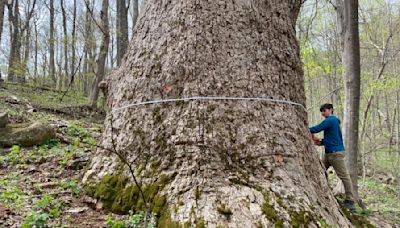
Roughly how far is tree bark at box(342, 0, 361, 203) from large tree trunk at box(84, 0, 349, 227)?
2.78m

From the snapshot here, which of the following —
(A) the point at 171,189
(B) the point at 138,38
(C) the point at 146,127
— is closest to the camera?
(A) the point at 171,189

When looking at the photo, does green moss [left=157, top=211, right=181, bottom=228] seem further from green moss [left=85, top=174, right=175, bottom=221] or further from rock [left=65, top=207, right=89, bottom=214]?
rock [left=65, top=207, right=89, bottom=214]

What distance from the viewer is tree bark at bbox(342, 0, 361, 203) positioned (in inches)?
207

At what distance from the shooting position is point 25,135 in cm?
516

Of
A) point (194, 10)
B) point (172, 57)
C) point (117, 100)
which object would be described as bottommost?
point (117, 100)

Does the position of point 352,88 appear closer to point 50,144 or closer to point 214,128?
point 214,128

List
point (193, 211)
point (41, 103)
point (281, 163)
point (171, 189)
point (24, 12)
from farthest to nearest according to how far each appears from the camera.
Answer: point (24, 12) < point (41, 103) < point (281, 163) < point (171, 189) < point (193, 211)

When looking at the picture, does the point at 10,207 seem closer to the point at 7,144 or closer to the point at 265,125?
the point at 265,125

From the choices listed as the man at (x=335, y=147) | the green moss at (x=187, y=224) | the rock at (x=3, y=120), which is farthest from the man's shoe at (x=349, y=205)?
the rock at (x=3, y=120)

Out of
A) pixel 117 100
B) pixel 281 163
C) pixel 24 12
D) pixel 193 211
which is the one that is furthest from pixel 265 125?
pixel 24 12

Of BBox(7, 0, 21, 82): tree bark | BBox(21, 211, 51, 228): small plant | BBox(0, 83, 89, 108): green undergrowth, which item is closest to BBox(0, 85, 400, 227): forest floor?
BBox(21, 211, 51, 228): small plant

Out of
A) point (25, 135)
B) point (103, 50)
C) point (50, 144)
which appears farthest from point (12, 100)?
point (50, 144)

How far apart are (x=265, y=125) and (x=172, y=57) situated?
1130 millimetres

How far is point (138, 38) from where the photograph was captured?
3.18 meters
